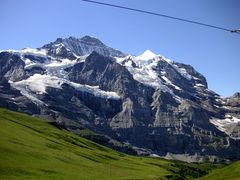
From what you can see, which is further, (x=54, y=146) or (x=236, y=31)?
(x=54, y=146)

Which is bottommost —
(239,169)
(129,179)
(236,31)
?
(129,179)

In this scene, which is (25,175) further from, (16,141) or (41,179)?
(16,141)

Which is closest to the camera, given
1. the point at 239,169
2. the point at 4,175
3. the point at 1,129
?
the point at 4,175

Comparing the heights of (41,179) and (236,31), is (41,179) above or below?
below

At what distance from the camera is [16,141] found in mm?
132625

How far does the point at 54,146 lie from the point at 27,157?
2091 inches

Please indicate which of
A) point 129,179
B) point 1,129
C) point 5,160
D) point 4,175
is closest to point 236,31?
point 4,175

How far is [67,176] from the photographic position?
10556cm

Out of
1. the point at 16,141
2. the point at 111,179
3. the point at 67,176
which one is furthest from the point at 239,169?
the point at 16,141

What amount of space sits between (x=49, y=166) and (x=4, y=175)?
1093 inches

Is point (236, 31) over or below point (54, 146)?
over

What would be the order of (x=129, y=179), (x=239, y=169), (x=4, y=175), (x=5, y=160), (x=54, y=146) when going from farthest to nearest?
(x=54, y=146) < (x=129, y=179) < (x=239, y=169) < (x=5, y=160) < (x=4, y=175)

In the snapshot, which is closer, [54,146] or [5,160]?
[5,160]

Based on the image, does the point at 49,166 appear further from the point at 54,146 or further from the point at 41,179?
the point at 54,146
